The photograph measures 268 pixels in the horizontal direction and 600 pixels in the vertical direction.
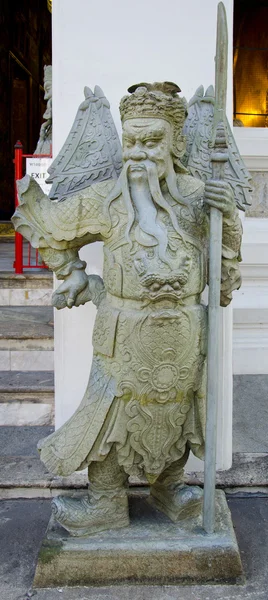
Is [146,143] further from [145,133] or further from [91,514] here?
[91,514]

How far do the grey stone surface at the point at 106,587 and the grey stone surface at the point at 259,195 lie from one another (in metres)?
1.89

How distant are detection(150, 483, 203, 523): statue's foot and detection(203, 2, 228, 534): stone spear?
112mm

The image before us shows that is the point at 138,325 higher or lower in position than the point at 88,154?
lower

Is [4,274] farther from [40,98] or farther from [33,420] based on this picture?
[40,98]

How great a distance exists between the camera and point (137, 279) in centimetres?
190

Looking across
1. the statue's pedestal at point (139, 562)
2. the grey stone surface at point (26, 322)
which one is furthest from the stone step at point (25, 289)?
the statue's pedestal at point (139, 562)

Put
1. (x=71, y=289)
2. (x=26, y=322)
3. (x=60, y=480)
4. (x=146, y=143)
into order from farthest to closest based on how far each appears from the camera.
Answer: (x=26, y=322), (x=60, y=480), (x=71, y=289), (x=146, y=143)

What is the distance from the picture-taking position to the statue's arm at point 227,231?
6.14 feet

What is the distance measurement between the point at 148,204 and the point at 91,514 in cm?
112

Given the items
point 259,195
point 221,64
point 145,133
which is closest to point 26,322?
point 259,195

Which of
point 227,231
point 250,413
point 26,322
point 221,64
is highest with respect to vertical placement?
point 221,64

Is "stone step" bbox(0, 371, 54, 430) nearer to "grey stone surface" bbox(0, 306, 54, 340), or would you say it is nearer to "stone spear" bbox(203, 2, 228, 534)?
"grey stone surface" bbox(0, 306, 54, 340)

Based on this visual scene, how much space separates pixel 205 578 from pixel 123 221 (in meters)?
1.25

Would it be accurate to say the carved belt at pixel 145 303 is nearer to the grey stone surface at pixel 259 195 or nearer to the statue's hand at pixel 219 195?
the statue's hand at pixel 219 195
